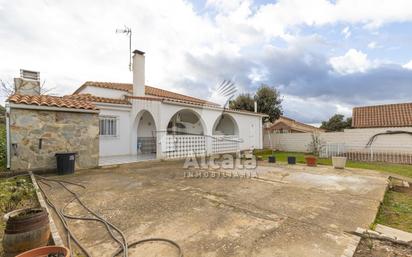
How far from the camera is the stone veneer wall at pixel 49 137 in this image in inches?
331

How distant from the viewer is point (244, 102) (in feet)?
86.1

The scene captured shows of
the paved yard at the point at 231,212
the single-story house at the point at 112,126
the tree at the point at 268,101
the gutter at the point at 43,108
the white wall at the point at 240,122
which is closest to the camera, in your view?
the paved yard at the point at 231,212

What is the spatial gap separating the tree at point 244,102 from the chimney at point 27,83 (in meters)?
20.4

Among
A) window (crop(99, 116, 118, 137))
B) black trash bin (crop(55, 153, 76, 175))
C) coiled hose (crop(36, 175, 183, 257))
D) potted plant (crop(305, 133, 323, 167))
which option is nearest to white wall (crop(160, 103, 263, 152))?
window (crop(99, 116, 118, 137))

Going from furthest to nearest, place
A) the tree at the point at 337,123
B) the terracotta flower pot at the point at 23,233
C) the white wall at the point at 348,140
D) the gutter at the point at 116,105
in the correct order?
1. the tree at the point at 337,123
2. the white wall at the point at 348,140
3. the gutter at the point at 116,105
4. the terracotta flower pot at the point at 23,233

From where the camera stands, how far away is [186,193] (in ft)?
20.3

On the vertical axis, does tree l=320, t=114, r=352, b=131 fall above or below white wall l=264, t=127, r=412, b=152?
above

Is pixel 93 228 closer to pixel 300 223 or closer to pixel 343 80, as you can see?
pixel 300 223

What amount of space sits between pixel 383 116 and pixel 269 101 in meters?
10.7

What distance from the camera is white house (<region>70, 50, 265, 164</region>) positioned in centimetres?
1258

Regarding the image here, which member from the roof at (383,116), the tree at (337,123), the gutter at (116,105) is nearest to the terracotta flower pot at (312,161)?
the roof at (383,116)

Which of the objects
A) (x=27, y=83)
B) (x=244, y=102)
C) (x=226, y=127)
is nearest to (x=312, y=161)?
(x=226, y=127)

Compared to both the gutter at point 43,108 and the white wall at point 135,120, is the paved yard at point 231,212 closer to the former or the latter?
the gutter at point 43,108

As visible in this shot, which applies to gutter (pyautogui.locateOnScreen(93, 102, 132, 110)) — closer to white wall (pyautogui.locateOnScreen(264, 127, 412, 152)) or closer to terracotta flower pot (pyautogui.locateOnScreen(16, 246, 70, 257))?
terracotta flower pot (pyautogui.locateOnScreen(16, 246, 70, 257))
